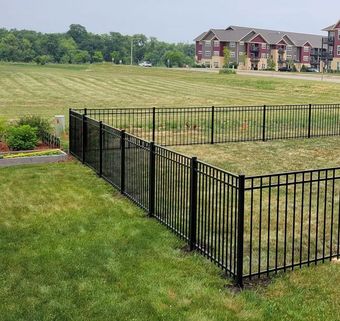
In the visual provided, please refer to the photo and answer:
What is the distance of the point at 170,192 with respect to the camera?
339 inches

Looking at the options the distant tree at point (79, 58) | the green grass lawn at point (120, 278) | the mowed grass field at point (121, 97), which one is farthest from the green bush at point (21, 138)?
the distant tree at point (79, 58)

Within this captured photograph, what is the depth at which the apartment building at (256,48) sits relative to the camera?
114125mm

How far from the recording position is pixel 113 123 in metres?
21.0

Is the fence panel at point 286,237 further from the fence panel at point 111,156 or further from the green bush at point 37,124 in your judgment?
the green bush at point 37,124

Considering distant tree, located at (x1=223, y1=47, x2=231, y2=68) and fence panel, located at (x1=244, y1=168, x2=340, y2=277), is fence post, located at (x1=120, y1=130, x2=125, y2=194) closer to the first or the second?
fence panel, located at (x1=244, y1=168, x2=340, y2=277)

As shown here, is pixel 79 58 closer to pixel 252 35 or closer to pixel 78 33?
pixel 252 35

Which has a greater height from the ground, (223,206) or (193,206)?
(223,206)

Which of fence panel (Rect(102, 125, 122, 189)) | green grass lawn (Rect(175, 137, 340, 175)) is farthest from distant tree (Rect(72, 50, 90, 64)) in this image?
fence panel (Rect(102, 125, 122, 189))

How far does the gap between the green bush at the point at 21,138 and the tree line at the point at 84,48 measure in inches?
3613

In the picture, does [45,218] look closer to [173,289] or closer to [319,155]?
[173,289]

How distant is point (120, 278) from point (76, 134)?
26.3 feet

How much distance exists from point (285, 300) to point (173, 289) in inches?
48.1

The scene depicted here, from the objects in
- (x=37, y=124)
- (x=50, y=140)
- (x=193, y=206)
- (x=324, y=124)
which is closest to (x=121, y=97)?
(x=324, y=124)

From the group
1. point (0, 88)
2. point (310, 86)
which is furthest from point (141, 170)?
point (310, 86)
